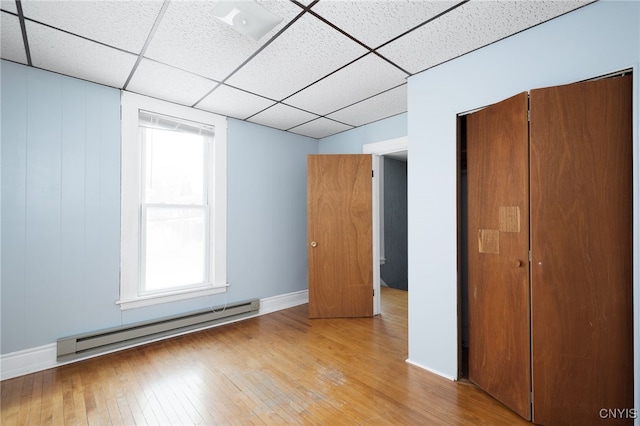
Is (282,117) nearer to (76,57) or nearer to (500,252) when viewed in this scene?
(76,57)

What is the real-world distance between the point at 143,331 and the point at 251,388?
1.50 meters

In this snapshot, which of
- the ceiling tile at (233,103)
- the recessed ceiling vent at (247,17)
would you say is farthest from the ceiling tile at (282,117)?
the recessed ceiling vent at (247,17)

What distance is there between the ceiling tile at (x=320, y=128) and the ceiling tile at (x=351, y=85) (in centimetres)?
46

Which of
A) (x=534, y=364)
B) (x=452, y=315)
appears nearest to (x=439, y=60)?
(x=452, y=315)

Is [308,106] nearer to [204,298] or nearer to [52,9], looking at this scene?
[52,9]

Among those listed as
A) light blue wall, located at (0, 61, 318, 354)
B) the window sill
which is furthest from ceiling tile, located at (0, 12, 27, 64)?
the window sill

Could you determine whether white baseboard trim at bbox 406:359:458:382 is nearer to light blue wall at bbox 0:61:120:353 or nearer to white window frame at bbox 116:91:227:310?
white window frame at bbox 116:91:227:310

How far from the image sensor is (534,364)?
5.73 ft

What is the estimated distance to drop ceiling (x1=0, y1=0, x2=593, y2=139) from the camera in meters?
1.73

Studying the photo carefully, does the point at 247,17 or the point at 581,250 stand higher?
the point at 247,17

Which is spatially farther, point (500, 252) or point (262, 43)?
point (262, 43)

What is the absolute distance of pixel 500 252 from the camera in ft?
6.42

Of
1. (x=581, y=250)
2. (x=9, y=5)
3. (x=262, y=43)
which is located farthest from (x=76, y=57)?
(x=581, y=250)

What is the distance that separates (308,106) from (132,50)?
173 centimetres
